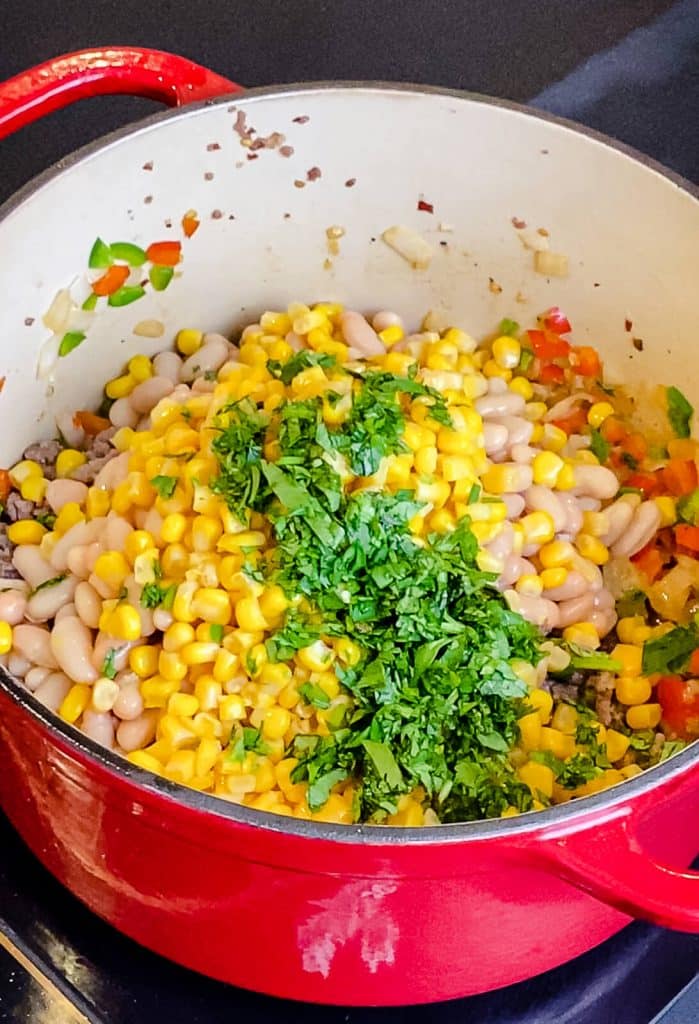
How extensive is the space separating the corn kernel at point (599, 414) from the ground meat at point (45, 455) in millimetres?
533

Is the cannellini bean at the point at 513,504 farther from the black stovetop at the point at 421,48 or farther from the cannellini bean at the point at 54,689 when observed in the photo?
the black stovetop at the point at 421,48

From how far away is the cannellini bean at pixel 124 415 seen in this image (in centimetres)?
114

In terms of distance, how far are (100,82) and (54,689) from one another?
0.53m

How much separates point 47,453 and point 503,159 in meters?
0.52

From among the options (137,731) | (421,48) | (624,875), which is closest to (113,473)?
(137,731)

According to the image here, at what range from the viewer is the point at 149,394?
1.13 m

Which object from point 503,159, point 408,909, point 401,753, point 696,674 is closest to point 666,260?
point 503,159

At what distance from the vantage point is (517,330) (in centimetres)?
121


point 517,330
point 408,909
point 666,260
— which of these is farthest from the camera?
point 517,330

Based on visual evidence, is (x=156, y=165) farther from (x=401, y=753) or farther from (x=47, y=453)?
(x=401, y=753)

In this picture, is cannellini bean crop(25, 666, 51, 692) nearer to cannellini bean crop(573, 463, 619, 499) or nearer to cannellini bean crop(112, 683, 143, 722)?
cannellini bean crop(112, 683, 143, 722)

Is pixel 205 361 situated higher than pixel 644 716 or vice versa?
pixel 205 361

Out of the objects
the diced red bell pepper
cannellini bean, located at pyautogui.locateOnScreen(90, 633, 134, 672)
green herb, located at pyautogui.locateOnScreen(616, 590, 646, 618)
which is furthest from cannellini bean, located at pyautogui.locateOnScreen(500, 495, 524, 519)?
cannellini bean, located at pyautogui.locateOnScreen(90, 633, 134, 672)

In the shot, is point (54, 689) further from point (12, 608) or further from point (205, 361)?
point (205, 361)
